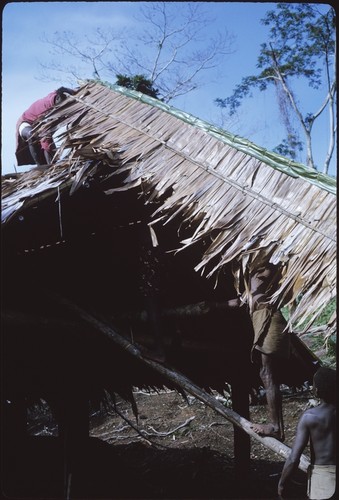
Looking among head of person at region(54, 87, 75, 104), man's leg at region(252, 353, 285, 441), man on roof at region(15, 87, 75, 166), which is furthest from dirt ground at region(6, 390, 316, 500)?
head of person at region(54, 87, 75, 104)

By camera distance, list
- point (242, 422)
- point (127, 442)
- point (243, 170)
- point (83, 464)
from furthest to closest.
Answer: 1. point (127, 442)
2. point (83, 464)
3. point (243, 170)
4. point (242, 422)

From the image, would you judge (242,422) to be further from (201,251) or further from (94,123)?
(94,123)

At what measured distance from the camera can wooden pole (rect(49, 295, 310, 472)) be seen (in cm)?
327

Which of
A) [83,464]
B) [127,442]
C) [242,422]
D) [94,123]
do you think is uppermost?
[94,123]

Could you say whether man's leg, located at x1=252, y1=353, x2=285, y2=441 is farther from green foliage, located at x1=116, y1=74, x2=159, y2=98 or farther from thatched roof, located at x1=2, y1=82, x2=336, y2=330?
green foliage, located at x1=116, y1=74, x2=159, y2=98

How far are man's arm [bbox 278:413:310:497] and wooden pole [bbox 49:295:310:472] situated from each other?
43mm

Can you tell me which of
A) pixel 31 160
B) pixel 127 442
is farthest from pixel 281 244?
pixel 127 442

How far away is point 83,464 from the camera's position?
16.5 ft

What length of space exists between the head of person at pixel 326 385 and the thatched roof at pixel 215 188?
514 mm

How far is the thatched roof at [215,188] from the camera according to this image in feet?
10.3

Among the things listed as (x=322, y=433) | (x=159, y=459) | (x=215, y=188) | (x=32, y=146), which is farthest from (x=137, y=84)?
(x=159, y=459)

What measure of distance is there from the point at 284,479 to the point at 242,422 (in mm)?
436

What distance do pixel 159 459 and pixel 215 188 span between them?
5.76 m

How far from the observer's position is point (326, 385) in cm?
345
